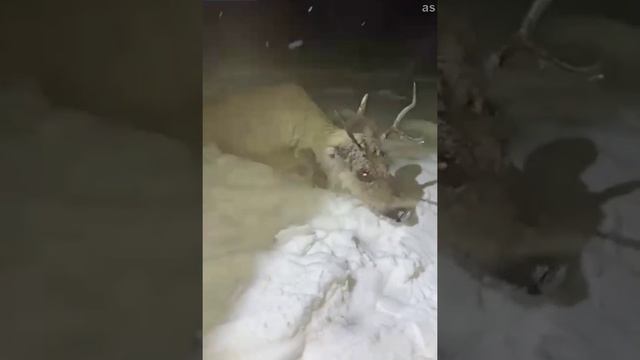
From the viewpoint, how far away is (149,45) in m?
1.18

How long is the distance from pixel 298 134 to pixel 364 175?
0.40ft

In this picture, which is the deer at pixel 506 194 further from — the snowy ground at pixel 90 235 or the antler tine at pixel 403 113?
the snowy ground at pixel 90 235

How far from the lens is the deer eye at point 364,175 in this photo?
1188 mm

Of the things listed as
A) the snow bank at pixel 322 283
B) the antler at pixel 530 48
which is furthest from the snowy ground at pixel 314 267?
the antler at pixel 530 48

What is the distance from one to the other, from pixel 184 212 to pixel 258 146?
0.15 meters

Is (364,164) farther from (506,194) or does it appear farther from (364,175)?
(506,194)

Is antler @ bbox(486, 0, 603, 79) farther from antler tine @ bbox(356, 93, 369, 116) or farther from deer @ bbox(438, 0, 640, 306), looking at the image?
antler tine @ bbox(356, 93, 369, 116)

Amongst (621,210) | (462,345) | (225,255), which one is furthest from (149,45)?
(621,210)

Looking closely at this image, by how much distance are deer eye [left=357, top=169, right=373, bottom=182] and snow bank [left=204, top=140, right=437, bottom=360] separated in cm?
4

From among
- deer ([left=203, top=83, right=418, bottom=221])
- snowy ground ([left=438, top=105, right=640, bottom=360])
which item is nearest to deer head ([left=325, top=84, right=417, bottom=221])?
deer ([left=203, top=83, right=418, bottom=221])

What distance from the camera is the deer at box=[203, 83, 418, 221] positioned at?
3.85 ft

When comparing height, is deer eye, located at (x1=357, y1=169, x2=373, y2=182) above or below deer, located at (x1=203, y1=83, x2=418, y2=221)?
below

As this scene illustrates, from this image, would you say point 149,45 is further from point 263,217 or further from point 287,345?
point 287,345

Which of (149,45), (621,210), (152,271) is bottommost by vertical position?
(152,271)
